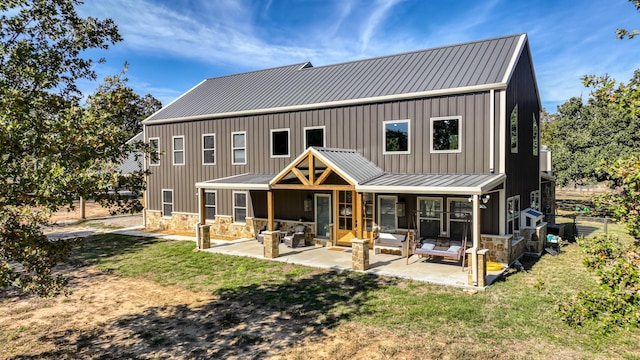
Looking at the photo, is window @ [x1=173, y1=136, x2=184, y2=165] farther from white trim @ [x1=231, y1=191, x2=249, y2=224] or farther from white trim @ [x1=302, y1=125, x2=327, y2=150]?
white trim @ [x1=302, y1=125, x2=327, y2=150]

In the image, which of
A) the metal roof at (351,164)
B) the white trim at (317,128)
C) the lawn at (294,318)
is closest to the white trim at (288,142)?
the white trim at (317,128)

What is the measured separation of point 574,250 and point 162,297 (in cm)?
1399

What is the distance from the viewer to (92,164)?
4.78 meters

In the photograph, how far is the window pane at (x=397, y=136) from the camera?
44.2 ft

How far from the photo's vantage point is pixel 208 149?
711 inches

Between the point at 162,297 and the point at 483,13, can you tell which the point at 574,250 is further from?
the point at 162,297

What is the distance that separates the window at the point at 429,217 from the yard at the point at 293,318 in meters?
2.95

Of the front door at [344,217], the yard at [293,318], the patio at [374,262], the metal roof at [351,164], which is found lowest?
the yard at [293,318]

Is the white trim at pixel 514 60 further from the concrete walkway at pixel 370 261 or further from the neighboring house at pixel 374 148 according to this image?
the concrete walkway at pixel 370 261

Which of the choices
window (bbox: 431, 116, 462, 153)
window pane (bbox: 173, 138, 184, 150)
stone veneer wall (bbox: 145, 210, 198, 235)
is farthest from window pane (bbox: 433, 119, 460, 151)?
window pane (bbox: 173, 138, 184, 150)

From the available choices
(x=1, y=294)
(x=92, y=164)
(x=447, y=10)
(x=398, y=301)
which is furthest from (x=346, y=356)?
(x=447, y=10)

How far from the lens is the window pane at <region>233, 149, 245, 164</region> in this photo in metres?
17.2

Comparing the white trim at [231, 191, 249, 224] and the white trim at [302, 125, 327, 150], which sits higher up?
the white trim at [302, 125, 327, 150]

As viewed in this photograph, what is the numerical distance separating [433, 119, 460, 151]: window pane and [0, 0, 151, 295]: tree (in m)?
9.81
